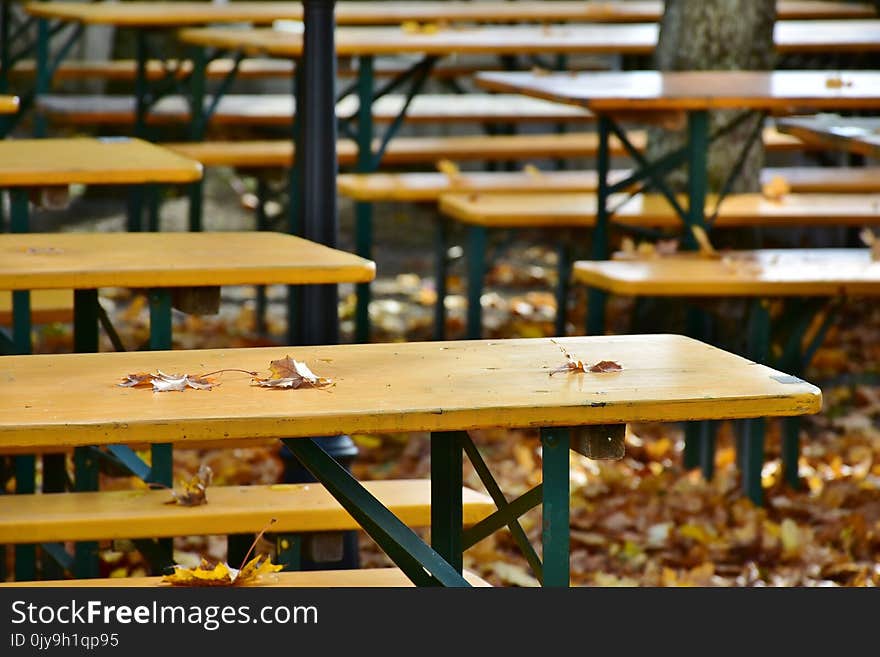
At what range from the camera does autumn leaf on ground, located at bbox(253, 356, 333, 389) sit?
2.69m

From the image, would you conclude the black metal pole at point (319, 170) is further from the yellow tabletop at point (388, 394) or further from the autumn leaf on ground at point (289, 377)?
the autumn leaf on ground at point (289, 377)

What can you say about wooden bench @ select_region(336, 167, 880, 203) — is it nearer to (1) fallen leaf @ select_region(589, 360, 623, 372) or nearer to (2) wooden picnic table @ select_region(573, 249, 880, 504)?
(2) wooden picnic table @ select_region(573, 249, 880, 504)

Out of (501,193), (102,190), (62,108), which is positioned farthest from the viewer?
(102,190)

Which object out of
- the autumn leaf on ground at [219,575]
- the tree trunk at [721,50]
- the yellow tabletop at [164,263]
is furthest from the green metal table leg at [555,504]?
the tree trunk at [721,50]

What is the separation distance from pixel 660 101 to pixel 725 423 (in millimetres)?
1310

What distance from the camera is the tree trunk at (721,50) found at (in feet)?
21.9

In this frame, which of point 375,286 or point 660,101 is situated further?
point 375,286

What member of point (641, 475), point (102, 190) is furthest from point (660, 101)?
point (102, 190)

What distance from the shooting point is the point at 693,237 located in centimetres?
589

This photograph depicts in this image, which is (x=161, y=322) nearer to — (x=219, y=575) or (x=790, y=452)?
(x=219, y=575)

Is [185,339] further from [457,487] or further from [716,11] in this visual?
[457,487]

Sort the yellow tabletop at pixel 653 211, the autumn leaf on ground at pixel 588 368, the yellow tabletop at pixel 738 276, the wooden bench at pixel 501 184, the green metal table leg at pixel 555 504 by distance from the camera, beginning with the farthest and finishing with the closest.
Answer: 1. the wooden bench at pixel 501 184
2. the yellow tabletop at pixel 653 211
3. the yellow tabletop at pixel 738 276
4. the autumn leaf on ground at pixel 588 368
5. the green metal table leg at pixel 555 504

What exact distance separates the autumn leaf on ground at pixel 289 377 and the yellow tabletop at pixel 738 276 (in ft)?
8.27

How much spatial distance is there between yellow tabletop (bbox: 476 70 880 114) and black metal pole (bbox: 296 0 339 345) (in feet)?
5.98
